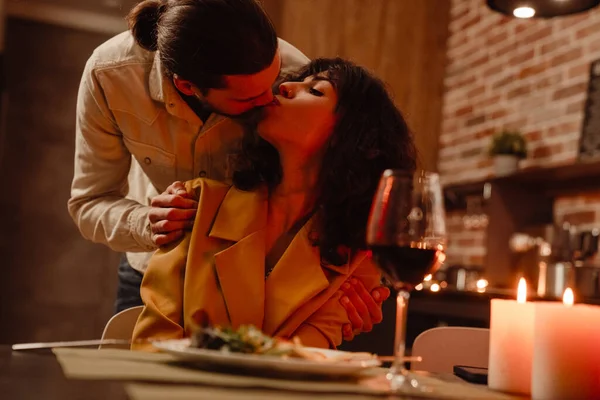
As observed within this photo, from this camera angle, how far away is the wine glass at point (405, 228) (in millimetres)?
833

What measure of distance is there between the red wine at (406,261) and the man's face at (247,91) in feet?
2.05

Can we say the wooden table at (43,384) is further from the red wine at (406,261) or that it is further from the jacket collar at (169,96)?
the jacket collar at (169,96)

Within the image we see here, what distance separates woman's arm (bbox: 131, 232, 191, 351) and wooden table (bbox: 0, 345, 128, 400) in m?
0.34

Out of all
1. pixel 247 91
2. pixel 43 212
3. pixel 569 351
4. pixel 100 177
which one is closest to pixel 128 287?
pixel 100 177

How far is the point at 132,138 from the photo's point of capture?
1.77 metres

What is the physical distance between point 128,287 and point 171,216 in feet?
2.42

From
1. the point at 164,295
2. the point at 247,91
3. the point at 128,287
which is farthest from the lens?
the point at 128,287

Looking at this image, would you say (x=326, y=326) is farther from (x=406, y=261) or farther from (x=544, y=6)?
(x=544, y=6)

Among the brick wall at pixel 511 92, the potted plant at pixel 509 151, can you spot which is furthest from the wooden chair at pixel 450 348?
the potted plant at pixel 509 151

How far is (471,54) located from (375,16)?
57 centimetres

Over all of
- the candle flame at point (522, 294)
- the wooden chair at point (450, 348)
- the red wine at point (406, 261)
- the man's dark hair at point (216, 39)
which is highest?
the man's dark hair at point (216, 39)

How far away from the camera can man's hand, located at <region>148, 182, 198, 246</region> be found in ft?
4.54

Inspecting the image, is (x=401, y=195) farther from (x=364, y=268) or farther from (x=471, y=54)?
(x=471, y=54)

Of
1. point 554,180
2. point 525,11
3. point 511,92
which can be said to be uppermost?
point 511,92
